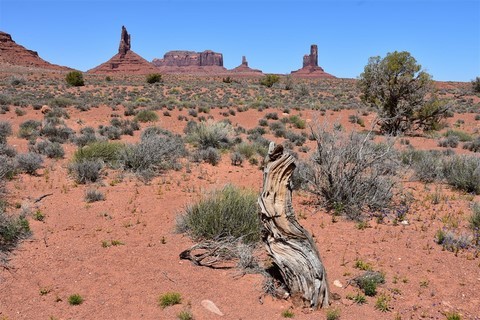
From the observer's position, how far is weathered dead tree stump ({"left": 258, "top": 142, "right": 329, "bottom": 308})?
4.43 metres

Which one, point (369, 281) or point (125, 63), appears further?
point (125, 63)

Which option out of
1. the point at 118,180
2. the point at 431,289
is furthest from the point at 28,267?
the point at 431,289

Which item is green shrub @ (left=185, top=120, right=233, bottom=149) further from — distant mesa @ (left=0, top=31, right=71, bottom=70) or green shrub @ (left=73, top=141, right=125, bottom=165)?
distant mesa @ (left=0, top=31, right=71, bottom=70)

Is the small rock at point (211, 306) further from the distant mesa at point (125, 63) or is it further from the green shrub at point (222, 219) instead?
the distant mesa at point (125, 63)

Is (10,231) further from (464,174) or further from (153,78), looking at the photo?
(153,78)

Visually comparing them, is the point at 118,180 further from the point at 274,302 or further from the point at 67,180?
the point at 274,302

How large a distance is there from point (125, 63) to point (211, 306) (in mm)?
105434

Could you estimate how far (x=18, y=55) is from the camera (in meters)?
87.5

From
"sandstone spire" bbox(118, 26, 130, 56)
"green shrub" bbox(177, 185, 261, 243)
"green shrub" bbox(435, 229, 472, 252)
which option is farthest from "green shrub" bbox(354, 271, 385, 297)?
"sandstone spire" bbox(118, 26, 130, 56)

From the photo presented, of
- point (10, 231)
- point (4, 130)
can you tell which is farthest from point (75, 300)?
point (4, 130)

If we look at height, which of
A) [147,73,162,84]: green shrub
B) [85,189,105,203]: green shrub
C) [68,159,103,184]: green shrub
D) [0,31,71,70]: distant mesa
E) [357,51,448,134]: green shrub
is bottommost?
[85,189,105,203]: green shrub

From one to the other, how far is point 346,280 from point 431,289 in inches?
41.2

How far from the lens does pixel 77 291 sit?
478cm

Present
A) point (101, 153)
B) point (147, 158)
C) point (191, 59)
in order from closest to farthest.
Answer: point (147, 158) < point (101, 153) < point (191, 59)
